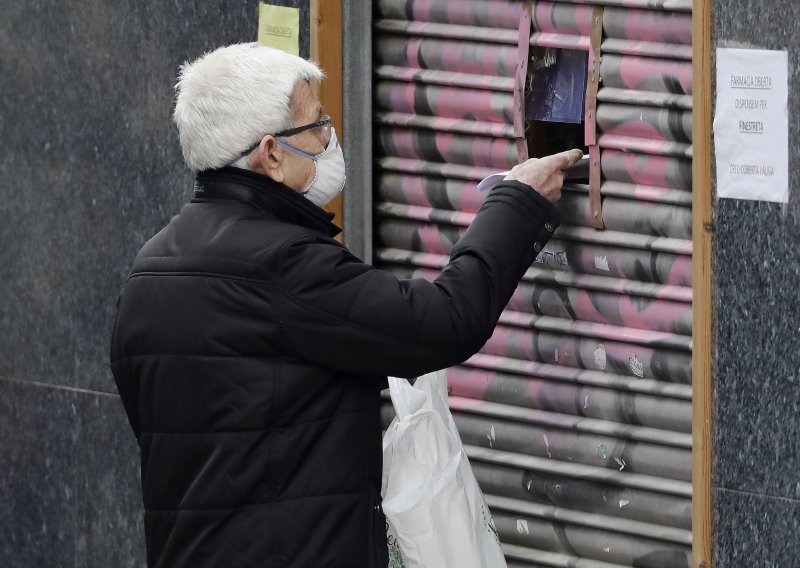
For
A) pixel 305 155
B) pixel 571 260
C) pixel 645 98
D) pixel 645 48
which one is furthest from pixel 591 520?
pixel 305 155

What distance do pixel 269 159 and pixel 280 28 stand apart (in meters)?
1.40

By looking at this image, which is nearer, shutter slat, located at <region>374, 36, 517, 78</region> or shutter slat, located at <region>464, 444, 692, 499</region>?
shutter slat, located at <region>464, 444, 692, 499</region>

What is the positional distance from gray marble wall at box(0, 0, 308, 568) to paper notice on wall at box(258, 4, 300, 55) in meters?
0.28

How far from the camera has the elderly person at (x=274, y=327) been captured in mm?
3268

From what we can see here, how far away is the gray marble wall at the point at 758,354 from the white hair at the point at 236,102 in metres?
1.09

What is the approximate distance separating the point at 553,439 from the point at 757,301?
86 centimetres

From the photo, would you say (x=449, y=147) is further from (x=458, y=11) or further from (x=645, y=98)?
(x=645, y=98)

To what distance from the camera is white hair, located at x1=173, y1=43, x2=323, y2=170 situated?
337 cm

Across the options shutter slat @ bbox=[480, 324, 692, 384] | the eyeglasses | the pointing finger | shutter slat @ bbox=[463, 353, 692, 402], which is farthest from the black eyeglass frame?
shutter slat @ bbox=[463, 353, 692, 402]

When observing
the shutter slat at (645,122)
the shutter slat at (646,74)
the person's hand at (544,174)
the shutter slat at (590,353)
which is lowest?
the shutter slat at (590,353)

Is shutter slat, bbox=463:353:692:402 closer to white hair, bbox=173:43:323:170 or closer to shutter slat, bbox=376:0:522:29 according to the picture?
shutter slat, bbox=376:0:522:29

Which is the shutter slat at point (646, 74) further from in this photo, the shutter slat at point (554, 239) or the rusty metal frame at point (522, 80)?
the shutter slat at point (554, 239)

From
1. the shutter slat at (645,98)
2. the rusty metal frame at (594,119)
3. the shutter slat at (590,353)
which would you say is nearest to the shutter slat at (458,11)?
the rusty metal frame at (594,119)

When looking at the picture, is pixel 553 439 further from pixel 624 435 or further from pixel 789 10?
pixel 789 10
